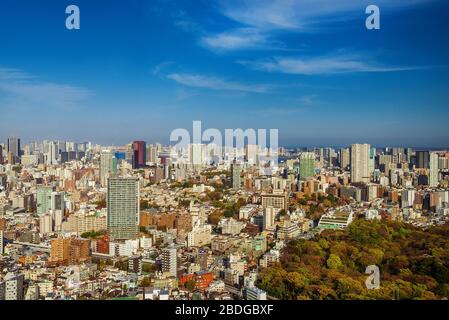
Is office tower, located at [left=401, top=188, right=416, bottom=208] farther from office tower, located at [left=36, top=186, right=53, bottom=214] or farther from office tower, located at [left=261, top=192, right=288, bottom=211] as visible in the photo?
office tower, located at [left=36, top=186, right=53, bottom=214]

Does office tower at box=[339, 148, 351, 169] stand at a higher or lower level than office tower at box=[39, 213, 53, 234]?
higher

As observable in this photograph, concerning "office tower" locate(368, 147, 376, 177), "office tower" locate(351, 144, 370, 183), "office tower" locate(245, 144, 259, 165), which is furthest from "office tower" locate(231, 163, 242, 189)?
"office tower" locate(368, 147, 376, 177)

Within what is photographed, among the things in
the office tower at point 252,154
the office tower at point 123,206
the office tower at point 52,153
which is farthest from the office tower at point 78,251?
the office tower at point 252,154

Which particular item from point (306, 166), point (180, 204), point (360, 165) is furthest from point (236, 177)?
point (360, 165)

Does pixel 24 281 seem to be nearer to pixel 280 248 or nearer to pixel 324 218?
pixel 280 248

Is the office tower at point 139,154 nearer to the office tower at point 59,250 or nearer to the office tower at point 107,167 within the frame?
the office tower at point 107,167
